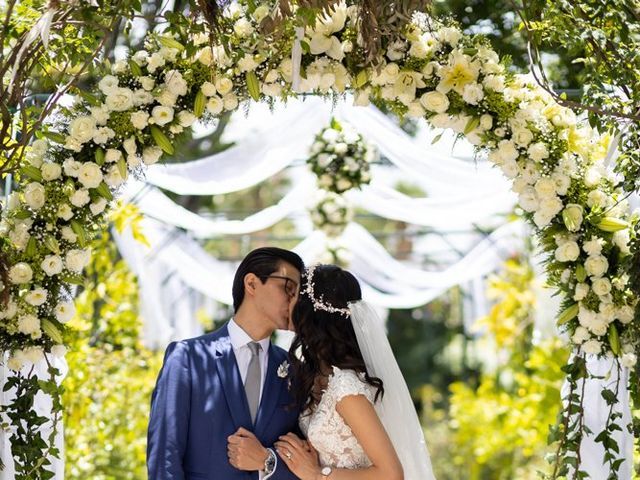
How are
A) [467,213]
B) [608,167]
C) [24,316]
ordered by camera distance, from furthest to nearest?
[467,213]
[608,167]
[24,316]

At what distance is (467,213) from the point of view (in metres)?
6.81

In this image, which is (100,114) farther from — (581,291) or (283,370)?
(581,291)

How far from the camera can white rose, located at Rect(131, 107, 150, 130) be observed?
3548 millimetres

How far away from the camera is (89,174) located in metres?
3.50

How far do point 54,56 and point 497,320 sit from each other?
244 inches

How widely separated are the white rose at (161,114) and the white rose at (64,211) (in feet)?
1.46

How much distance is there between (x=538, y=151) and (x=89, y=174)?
1.61 meters

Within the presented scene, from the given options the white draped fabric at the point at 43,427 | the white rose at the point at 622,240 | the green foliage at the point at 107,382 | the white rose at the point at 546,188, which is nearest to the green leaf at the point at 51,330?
the white draped fabric at the point at 43,427

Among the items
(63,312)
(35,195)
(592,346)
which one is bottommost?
(592,346)

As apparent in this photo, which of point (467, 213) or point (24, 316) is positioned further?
point (467, 213)

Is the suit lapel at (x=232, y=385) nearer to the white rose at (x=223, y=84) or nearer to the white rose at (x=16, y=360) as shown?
the white rose at (x=16, y=360)

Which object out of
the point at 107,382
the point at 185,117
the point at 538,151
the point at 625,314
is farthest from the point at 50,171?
the point at 107,382

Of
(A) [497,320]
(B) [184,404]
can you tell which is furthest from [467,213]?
(B) [184,404]

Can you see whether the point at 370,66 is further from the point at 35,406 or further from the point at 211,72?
the point at 35,406
